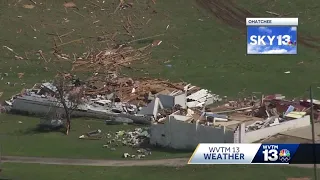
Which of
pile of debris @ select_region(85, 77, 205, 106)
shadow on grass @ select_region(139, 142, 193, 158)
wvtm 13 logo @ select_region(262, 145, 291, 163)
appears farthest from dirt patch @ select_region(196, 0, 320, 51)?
wvtm 13 logo @ select_region(262, 145, 291, 163)

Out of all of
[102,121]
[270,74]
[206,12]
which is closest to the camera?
[102,121]

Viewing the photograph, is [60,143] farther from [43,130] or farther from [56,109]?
[56,109]

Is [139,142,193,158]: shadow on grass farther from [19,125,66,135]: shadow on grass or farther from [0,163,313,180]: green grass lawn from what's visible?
[19,125,66,135]: shadow on grass

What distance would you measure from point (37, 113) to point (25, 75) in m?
11.6

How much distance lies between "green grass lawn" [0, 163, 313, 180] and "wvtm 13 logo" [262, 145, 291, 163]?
6132 millimetres

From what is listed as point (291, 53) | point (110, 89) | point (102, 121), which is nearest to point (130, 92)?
point (110, 89)

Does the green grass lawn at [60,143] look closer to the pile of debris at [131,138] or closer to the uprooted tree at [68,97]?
the pile of debris at [131,138]

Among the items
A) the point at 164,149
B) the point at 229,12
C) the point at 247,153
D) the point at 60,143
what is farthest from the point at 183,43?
the point at 247,153

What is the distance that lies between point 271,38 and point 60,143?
60.9ft

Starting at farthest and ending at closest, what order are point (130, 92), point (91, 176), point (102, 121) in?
point (130, 92) → point (102, 121) → point (91, 176)

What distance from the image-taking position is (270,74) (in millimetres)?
62688

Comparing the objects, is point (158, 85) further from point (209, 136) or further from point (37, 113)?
point (209, 136)

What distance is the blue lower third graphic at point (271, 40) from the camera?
59.3 m

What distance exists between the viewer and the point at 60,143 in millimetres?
47906
